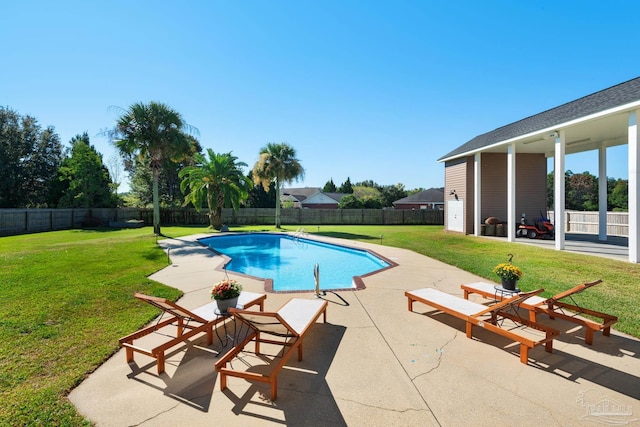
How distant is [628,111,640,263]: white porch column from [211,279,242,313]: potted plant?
37.4ft

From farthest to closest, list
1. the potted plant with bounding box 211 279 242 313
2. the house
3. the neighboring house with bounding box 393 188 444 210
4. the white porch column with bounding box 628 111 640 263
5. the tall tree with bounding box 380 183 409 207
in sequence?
the tall tree with bounding box 380 183 409 207
the neighboring house with bounding box 393 188 444 210
the house
the white porch column with bounding box 628 111 640 263
the potted plant with bounding box 211 279 242 313

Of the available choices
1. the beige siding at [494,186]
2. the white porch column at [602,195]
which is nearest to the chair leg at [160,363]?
the beige siding at [494,186]

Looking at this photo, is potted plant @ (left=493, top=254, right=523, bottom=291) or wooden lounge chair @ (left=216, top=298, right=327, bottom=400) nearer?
wooden lounge chair @ (left=216, top=298, right=327, bottom=400)

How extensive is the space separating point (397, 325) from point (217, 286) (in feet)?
9.28

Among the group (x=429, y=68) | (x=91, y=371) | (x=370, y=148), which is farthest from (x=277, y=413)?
(x=370, y=148)

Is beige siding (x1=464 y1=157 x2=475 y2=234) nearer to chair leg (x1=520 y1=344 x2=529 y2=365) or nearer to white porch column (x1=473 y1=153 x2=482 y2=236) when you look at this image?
white porch column (x1=473 y1=153 x2=482 y2=236)

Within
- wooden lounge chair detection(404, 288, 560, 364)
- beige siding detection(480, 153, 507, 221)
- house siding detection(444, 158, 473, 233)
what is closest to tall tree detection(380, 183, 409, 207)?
house siding detection(444, 158, 473, 233)

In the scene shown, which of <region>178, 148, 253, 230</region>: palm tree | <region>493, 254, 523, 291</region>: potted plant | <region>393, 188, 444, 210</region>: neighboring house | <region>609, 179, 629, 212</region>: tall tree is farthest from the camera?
<region>393, 188, 444, 210</region>: neighboring house

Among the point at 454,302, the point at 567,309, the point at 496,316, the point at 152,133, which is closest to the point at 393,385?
the point at 454,302

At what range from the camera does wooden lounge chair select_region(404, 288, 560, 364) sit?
3.56m

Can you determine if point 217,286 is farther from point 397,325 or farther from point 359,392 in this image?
point 397,325

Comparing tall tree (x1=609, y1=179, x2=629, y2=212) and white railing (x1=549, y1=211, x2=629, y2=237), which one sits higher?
tall tree (x1=609, y1=179, x2=629, y2=212)

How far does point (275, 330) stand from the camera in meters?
3.53

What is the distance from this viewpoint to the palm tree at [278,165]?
2191 cm
